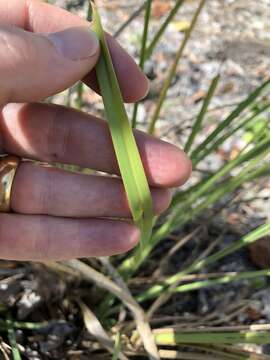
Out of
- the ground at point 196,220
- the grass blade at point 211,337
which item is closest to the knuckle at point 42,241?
the ground at point 196,220

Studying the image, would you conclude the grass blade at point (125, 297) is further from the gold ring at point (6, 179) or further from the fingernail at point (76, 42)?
the fingernail at point (76, 42)

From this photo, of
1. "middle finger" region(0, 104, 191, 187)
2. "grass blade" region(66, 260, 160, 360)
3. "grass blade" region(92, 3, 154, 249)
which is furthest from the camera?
"grass blade" region(66, 260, 160, 360)

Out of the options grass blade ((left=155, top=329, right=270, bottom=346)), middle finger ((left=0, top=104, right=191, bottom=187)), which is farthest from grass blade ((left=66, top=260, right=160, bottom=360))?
middle finger ((left=0, top=104, right=191, bottom=187))

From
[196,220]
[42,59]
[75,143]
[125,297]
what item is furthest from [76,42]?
[196,220]

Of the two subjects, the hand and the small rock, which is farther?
the small rock

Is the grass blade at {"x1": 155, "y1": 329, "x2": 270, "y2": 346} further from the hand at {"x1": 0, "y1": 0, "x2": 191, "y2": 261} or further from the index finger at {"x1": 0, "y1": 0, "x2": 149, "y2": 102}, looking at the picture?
the index finger at {"x1": 0, "y1": 0, "x2": 149, "y2": 102}

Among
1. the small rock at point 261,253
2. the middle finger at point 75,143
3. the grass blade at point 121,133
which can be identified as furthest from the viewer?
the small rock at point 261,253

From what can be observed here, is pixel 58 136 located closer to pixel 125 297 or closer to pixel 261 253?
pixel 125 297
